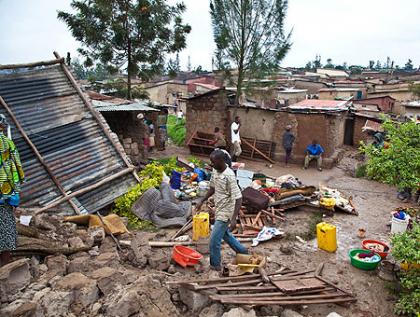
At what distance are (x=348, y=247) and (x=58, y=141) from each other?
20.5 ft

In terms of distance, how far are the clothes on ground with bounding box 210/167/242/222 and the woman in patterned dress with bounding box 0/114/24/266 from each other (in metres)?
2.55

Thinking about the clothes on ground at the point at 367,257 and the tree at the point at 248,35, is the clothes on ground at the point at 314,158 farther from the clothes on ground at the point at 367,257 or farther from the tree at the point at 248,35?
the clothes on ground at the point at 367,257

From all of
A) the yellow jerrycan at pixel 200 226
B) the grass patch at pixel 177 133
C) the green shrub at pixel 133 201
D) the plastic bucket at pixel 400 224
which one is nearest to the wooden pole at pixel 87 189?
the green shrub at pixel 133 201

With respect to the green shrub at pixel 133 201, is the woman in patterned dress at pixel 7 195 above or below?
above

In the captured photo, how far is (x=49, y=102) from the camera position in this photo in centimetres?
A: 805

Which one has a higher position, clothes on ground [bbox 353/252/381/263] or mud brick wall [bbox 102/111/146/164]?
mud brick wall [bbox 102/111/146/164]

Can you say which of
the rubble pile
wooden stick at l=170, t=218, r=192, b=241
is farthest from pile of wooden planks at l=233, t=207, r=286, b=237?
the rubble pile

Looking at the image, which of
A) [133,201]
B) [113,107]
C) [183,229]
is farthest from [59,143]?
[113,107]

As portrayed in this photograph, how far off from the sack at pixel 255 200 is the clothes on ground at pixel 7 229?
15.5ft

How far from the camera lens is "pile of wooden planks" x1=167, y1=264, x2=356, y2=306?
4172 millimetres

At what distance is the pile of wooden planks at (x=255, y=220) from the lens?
6.95m

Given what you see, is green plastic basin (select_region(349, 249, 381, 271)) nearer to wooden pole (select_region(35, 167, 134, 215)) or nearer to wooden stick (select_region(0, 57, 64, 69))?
wooden pole (select_region(35, 167, 134, 215))

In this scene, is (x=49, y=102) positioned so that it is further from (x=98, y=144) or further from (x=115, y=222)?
(x=115, y=222)

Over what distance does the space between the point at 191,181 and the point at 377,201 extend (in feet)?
16.4
